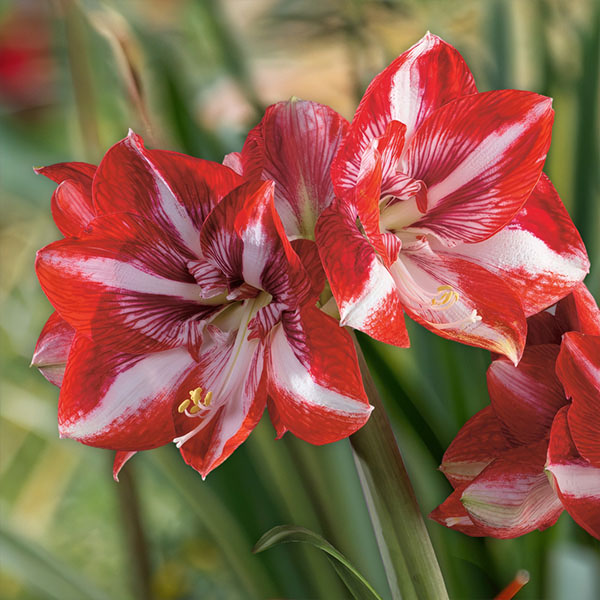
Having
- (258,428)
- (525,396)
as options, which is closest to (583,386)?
(525,396)

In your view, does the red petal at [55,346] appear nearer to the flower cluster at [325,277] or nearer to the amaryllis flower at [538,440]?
the flower cluster at [325,277]

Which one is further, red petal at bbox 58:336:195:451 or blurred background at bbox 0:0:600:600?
blurred background at bbox 0:0:600:600

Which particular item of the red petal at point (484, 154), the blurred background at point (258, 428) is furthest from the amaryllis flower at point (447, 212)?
the blurred background at point (258, 428)

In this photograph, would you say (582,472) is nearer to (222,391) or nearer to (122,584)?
(222,391)

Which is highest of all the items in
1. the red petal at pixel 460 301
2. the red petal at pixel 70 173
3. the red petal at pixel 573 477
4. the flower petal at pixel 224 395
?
the red petal at pixel 70 173

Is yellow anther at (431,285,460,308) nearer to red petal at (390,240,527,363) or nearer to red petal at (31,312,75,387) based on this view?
red petal at (390,240,527,363)

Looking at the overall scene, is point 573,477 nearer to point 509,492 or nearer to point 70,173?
point 509,492

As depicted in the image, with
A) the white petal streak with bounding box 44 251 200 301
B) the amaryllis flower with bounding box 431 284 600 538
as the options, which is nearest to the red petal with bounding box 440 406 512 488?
the amaryllis flower with bounding box 431 284 600 538
